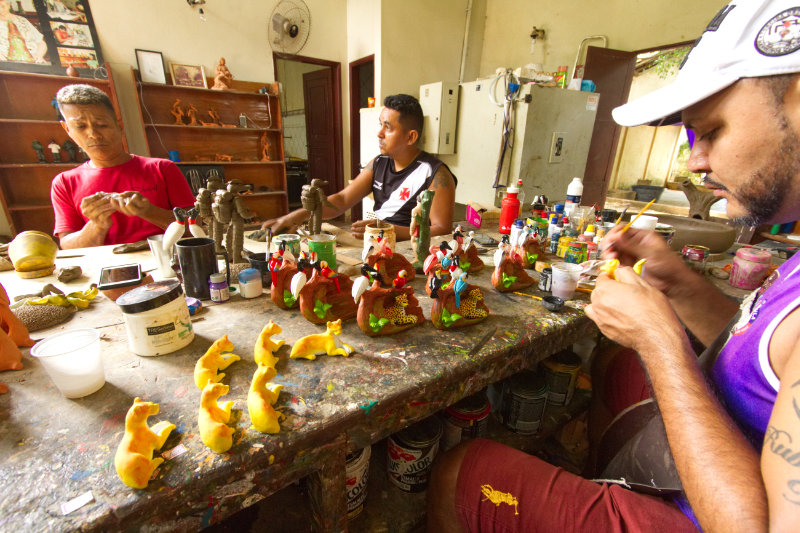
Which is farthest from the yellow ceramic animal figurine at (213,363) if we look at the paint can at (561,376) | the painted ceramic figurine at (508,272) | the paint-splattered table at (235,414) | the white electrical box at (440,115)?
the white electrical box at (440,115)

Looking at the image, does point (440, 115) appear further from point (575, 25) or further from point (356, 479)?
point (356, 479)

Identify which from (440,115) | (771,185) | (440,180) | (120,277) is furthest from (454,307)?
(440,115)

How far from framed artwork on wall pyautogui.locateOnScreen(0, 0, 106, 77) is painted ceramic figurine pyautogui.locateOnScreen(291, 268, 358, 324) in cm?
483

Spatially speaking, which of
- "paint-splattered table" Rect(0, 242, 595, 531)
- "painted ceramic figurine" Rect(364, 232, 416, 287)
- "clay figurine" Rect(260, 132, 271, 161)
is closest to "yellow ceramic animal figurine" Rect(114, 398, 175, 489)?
"paint-splattered table" Rect(0, 242, 595, 531)

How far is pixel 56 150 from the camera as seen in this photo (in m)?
4.05

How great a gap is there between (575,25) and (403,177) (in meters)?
3.82

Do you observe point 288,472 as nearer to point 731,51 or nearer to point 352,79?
point 731,51

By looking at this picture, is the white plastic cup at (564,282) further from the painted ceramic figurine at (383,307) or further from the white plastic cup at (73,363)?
the white plastic cup at (73,363)

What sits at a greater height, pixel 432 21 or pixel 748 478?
pixel 432 21

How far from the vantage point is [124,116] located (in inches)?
171

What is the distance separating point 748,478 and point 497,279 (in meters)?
0.90

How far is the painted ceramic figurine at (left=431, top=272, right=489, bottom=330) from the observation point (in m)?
1.11

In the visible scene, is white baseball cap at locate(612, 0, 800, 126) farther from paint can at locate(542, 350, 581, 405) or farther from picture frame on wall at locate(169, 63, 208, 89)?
picture frame on wall at locate(169, 63, 208, 89)

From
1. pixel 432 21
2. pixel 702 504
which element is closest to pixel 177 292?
pixel 702 504
